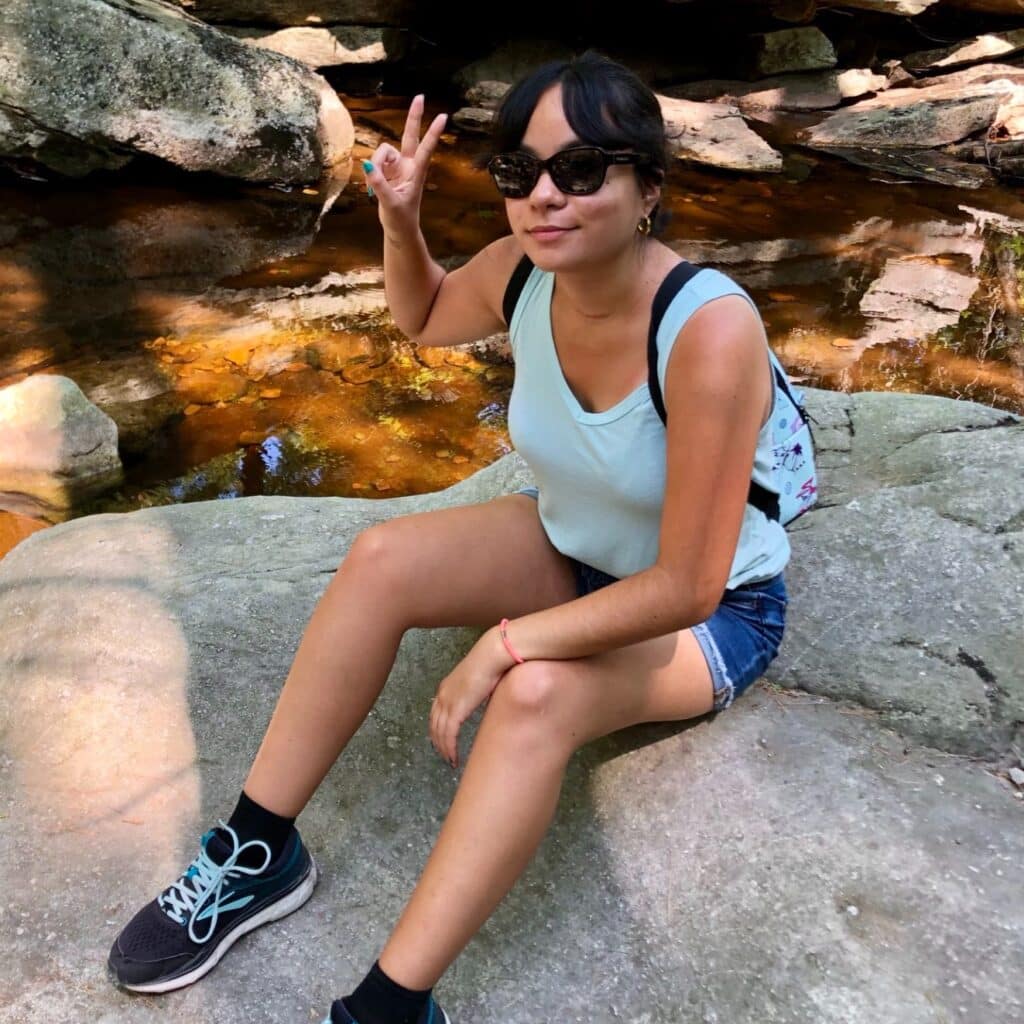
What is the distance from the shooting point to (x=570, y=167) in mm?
1351

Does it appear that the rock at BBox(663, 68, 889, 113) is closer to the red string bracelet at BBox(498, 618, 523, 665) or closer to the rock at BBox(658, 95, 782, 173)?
the rock at BBox(658, 95, 782, 173)

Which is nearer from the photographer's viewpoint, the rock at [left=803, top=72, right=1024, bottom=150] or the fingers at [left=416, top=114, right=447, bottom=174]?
the fingers at [left=416, top=114, right=447, bottom=174]

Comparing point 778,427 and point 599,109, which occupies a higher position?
point 599,109

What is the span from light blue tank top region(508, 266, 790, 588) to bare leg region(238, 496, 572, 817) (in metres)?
0.16

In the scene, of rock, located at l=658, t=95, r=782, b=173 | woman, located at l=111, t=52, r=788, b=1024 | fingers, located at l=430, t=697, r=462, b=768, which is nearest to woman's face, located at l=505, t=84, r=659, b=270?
woman, located at l=111, t=52, r=788, b=1024

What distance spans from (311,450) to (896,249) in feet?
15.2

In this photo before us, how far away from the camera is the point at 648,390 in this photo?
1.46m

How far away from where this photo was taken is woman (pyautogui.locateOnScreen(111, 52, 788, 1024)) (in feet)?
4.42

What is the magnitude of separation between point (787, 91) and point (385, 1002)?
10436mm

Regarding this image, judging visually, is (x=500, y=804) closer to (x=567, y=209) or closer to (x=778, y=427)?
(x=778, y=427)

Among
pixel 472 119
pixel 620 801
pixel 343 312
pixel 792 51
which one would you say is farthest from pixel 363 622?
pixel 792 51

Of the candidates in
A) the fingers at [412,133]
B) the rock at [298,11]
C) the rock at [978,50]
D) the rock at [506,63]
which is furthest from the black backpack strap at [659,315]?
the rock at [978,50]

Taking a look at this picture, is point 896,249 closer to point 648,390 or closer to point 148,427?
point 148,427

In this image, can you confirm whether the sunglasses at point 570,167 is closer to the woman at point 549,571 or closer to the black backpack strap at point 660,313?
the woman at point 549,571
